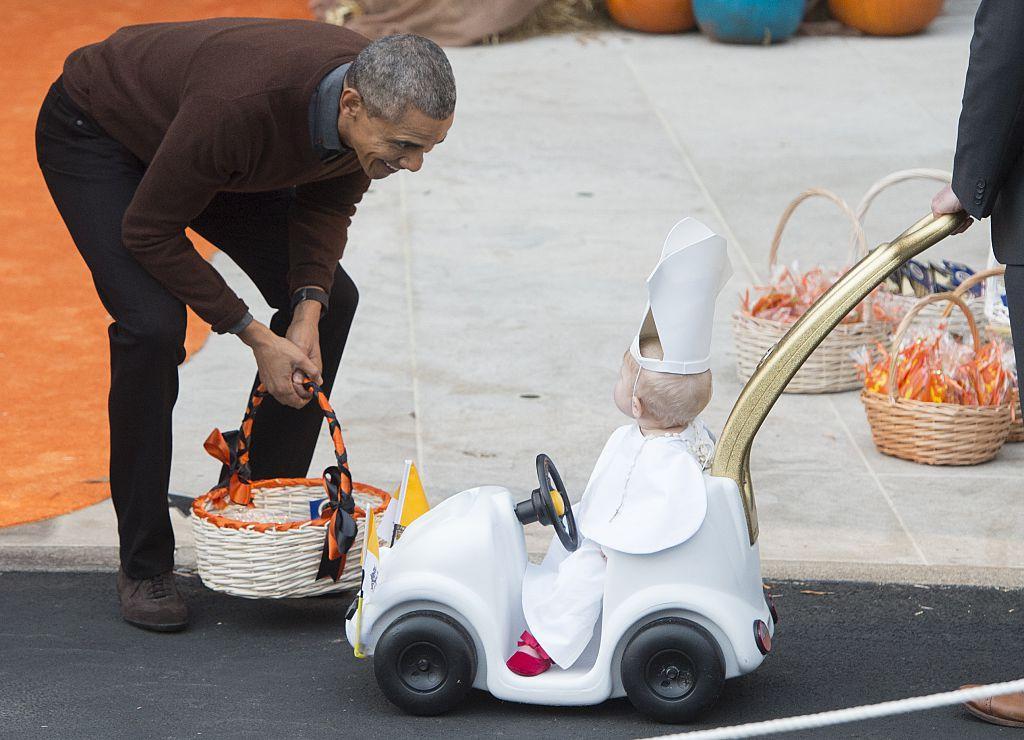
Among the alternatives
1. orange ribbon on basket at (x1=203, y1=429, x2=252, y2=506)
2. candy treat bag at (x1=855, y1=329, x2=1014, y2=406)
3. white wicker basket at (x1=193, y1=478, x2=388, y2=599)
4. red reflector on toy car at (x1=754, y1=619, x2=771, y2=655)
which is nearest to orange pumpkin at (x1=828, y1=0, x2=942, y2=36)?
candy treat bag at (x1=855, y1=329, x2=1014, y2=406)

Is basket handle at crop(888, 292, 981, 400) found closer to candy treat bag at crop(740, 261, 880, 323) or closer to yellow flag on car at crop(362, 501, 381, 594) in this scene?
candy treat bag at crop(740, 261, 880, 323)

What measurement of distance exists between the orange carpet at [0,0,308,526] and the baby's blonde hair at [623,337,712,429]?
195 centimetres

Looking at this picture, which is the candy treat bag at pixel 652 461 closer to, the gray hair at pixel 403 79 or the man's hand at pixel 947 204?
the man's hand at pixel 947 204

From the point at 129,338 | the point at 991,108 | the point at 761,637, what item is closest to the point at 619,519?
the point at 761,637

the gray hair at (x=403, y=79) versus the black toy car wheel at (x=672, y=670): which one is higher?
the gray hair at (x=403, y=79)

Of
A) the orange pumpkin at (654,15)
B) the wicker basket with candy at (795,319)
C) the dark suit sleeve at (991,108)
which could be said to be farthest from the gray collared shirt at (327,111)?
the orange pumpkin at (654,15)

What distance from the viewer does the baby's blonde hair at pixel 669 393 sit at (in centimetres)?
282

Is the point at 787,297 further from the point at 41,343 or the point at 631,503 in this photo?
the point at 41,343

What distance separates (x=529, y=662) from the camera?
2.88m

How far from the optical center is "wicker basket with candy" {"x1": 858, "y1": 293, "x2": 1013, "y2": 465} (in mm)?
4312

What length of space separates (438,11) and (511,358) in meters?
5.27

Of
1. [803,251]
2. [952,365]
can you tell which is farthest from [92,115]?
[803,251]

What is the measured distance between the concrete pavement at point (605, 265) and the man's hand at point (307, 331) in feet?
2.54

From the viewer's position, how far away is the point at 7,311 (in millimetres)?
5805
